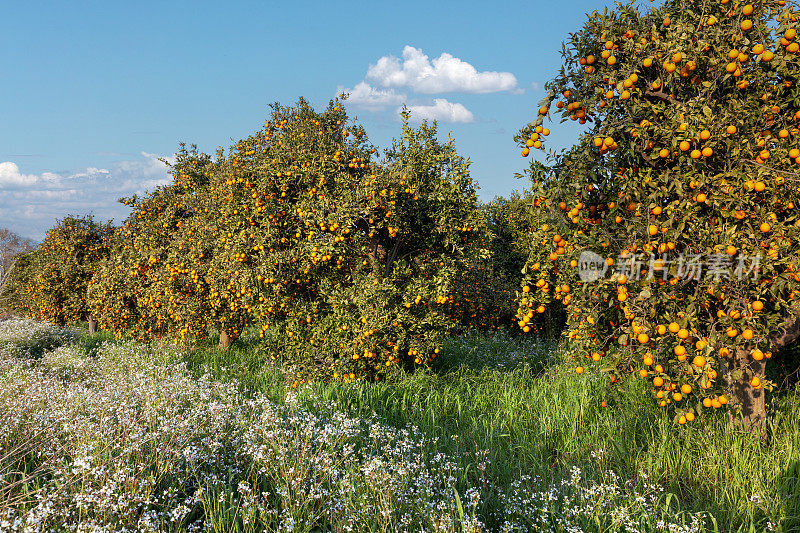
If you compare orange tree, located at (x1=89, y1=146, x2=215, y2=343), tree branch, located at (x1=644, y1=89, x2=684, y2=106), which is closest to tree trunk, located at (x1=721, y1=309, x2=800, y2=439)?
tree branch, located at (x1=644, y1=89, x2=684, y2=106)

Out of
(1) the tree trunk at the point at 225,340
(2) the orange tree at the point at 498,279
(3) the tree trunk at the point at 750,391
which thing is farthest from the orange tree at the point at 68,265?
(3) the tree trunk at the point at 750,391

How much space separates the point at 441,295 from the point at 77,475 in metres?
4.78

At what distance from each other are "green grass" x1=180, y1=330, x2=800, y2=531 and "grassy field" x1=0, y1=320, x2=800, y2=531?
2 cm

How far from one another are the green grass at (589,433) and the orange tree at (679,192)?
52 cm

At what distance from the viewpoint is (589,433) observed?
5.40m

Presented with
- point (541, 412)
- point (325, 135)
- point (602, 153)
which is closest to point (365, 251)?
point (325, 135)

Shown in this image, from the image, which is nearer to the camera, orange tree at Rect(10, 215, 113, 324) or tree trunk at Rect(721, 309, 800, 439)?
tree trunk at Rect(721, 309, 800, 439)

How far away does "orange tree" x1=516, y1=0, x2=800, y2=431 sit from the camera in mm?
4039

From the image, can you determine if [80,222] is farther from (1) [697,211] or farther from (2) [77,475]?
(1) [697,211]

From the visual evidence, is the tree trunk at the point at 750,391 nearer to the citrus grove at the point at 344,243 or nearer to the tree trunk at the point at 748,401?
the tree trunk at the point at 748,401

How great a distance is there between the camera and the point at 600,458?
15.2 feet

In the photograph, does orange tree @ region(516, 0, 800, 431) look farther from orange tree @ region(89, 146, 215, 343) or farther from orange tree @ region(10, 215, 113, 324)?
orange tree @ region(10, 215, 113, 324)

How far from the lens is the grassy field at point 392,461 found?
3.27m

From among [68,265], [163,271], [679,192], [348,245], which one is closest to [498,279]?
[348,245]
